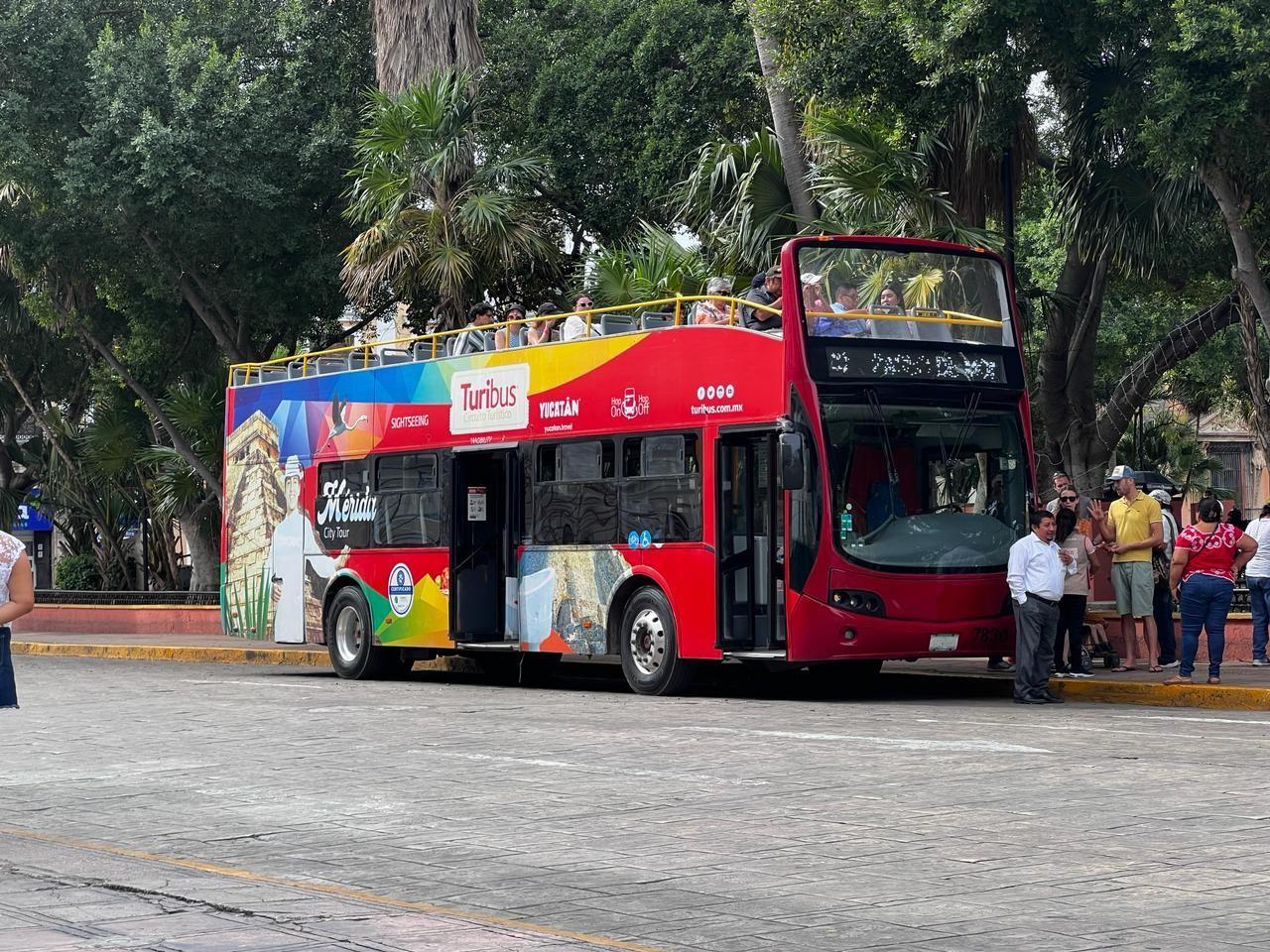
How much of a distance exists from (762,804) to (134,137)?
2055 cm

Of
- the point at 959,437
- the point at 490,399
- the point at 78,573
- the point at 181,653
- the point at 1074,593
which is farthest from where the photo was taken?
the point at 78,573

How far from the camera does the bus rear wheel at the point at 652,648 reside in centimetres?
1761

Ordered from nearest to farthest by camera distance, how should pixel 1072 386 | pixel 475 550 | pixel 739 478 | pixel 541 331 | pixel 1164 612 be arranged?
pixel 739 478 → pixel 1164 612 → pixel 541 331 → pixel 475 550 → pixel 1072 386

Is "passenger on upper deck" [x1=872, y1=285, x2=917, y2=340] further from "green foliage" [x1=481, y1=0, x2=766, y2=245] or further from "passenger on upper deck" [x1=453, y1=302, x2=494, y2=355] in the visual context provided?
"green foliage" [x1=481, y1=0, x2=766, y2=245]

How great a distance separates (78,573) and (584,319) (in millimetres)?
26789

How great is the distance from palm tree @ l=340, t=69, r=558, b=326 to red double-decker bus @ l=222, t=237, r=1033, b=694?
3.18 m

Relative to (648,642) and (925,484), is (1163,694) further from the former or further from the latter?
(648,642)

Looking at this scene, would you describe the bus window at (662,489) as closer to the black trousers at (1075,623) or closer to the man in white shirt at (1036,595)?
the man in white shirt at (1036,595)

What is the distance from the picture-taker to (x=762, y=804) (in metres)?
9.90

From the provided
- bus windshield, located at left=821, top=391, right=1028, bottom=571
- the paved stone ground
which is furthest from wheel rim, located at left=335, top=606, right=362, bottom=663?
bus windshield, located at left=821, top=391, right=1028, bottom=571

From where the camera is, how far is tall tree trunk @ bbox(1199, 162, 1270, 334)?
60.3 ft

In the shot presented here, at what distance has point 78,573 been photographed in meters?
42.7

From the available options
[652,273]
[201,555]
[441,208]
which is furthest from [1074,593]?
[201,555]

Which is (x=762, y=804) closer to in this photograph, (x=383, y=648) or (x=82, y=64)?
(x=383, y=648)
